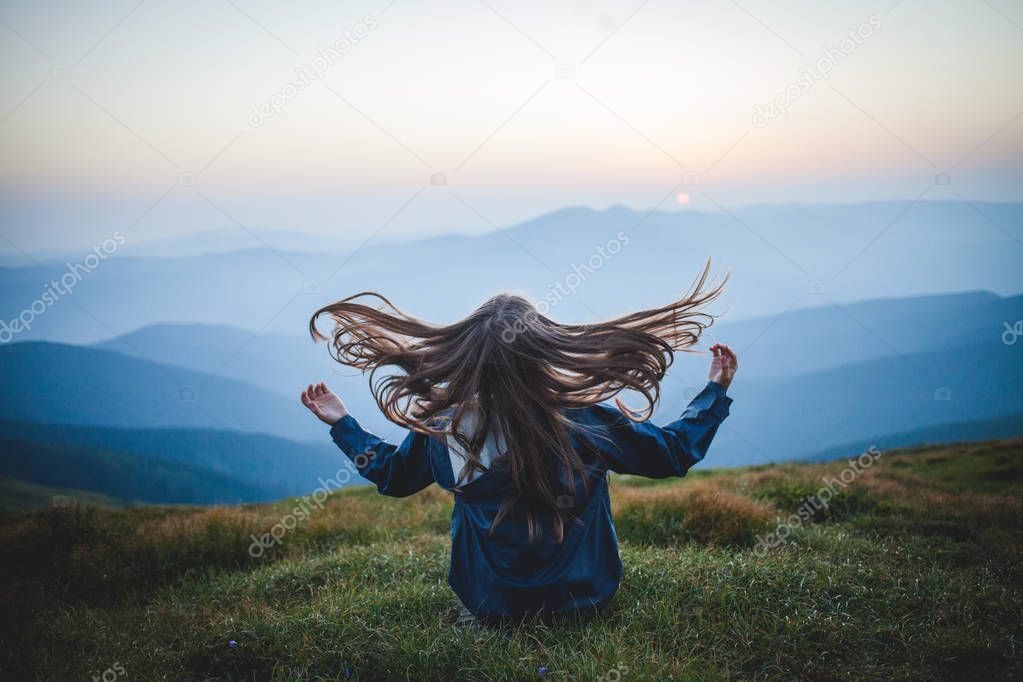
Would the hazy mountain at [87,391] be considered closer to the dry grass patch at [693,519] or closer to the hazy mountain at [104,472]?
the hazy mountain at [104,472]

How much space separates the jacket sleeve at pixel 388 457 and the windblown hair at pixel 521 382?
23 centimetres

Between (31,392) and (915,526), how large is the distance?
90.1 feet

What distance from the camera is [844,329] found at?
263 feet

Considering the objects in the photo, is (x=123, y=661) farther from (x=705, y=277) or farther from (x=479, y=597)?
(x=705, y=277)

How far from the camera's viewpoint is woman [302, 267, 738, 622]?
302 cm

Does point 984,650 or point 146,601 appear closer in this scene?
point 984,650

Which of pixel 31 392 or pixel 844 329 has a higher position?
pixel 844 329

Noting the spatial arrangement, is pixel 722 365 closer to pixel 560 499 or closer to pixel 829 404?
pixel 560 499

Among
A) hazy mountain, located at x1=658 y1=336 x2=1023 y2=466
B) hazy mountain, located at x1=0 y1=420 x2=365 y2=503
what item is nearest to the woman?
hazy mountain, located at x1=0 y1=420 x2=365 y2=503

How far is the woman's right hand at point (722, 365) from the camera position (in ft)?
11.1

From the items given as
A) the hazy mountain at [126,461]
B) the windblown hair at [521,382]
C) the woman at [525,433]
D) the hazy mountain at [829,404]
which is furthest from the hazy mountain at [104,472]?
the hazy mountain at [829,404]

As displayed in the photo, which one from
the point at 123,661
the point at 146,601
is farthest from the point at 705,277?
the point at 146,601

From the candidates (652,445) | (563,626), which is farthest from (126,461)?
(652,445)

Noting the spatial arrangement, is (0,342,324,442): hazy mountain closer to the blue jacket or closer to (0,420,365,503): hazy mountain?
(0,420,365,503): hazy mountain
